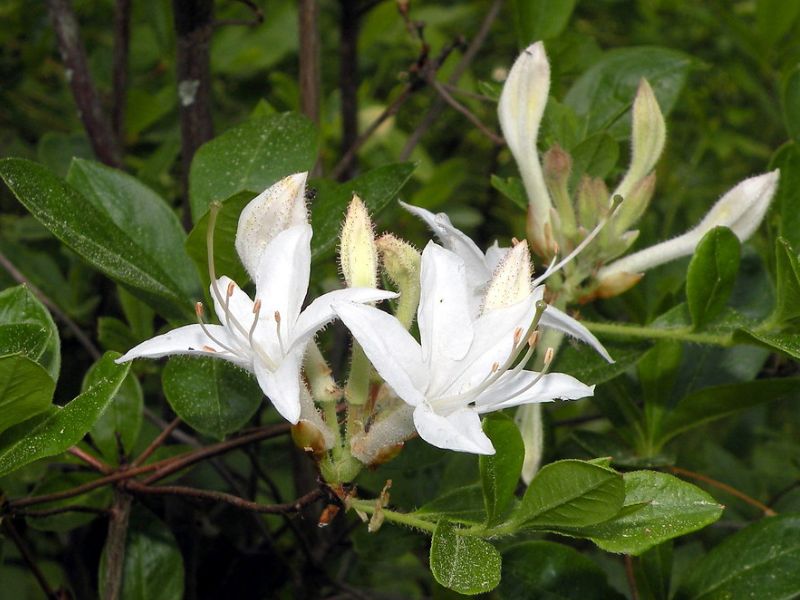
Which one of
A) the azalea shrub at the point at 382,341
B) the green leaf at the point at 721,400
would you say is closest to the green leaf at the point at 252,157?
the azalea shrub at the point at 382,341

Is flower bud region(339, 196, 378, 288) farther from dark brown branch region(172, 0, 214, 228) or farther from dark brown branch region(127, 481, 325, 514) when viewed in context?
dark brown branch region(172, 0, 214, 228)

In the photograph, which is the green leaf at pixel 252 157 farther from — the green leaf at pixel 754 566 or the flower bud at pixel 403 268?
the green leaf at pixel 754 566

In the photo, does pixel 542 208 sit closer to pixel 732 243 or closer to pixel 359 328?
pixel 732 243

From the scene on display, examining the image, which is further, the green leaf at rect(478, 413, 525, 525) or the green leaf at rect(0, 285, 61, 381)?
the green leaf at rect(0, 285, 61, 381)

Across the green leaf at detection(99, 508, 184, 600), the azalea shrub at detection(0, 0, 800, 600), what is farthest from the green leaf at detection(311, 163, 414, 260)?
the green leaf at detection(99, 508, 184, 600)

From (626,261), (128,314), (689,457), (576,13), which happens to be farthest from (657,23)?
(128,314)

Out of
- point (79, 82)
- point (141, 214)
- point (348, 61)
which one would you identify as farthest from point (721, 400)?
point (79, 82)
